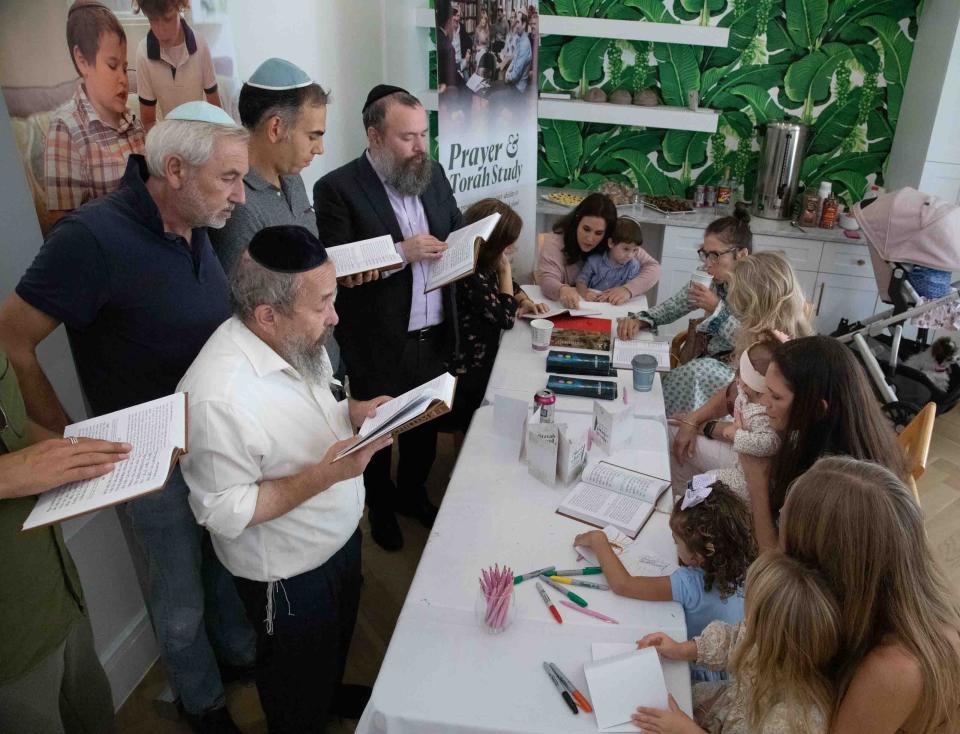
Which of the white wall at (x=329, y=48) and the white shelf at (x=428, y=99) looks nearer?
the white wall at (x=329, y=48)

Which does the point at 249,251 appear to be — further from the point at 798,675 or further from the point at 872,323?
the point at 872,323

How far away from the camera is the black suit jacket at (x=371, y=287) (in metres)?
2.67

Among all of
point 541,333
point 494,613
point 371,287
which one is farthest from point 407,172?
point 494,613

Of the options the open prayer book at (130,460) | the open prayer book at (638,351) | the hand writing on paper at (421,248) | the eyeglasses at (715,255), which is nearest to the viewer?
the open prayer book at (130,460)

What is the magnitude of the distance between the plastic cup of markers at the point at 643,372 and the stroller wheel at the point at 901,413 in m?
1.66

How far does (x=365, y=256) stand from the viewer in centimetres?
242

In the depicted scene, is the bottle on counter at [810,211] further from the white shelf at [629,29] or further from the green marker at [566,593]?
the green marker at [566,593]

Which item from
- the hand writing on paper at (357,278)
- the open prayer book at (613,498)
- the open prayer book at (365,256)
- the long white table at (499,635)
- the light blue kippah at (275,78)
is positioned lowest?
the long white table at (499,635)

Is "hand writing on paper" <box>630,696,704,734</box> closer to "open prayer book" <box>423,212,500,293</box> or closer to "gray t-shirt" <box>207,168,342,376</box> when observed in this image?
"gray t-shirt" <box>207,168,342,376</box>

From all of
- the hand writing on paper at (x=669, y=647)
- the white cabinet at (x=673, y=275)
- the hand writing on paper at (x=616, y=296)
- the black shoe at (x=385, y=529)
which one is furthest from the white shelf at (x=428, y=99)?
the hand writing on paper at (x=669, y=647)

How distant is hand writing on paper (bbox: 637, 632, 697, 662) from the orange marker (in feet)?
0.58

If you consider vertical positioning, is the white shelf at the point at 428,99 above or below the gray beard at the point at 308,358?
above

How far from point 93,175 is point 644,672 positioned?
1855 millimetres

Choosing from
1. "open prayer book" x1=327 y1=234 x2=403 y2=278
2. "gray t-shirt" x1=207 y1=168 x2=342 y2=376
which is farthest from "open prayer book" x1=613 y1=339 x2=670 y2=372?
"gray t-shirt" x1=207 y1=168 x2=342 y2=376
